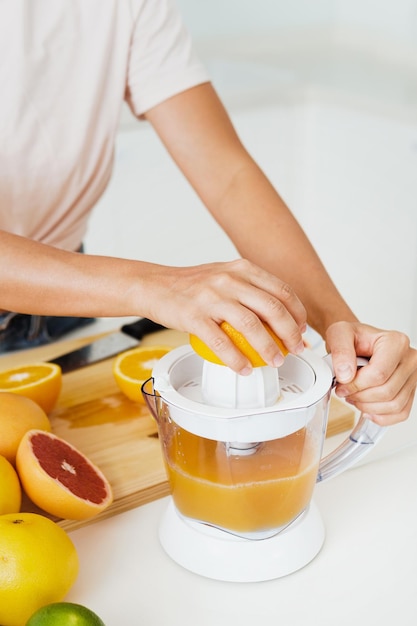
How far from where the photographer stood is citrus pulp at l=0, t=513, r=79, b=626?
2.45ft

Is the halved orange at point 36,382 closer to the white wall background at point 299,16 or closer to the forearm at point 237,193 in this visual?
the forearm at point 237,193

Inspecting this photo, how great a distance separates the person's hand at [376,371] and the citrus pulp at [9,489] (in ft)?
1.20

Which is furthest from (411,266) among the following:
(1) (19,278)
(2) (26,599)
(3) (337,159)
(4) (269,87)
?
(2) (26,599)

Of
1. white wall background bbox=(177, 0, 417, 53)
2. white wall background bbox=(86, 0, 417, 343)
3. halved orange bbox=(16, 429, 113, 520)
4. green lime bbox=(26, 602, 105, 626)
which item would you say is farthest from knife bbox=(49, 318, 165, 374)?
white wall background bbox=(177, 0, 417, 53)

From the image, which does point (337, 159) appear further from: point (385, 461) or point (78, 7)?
point (385, 461)

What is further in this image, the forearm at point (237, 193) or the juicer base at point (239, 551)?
the forearm at point (237, 193)

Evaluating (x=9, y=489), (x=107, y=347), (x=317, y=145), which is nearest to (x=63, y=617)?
(x=9, y=489)

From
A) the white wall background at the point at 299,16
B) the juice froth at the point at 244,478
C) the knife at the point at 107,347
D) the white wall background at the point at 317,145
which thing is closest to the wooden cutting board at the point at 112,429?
the knife at the point at 107,347

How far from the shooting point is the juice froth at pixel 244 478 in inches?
33.4

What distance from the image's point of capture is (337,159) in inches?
111

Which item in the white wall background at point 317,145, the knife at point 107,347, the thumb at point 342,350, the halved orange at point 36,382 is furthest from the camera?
the white wall background at point 317,145

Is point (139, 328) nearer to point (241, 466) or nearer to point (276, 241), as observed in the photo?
point (276, 241)

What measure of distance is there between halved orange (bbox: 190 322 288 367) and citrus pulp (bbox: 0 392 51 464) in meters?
0.25

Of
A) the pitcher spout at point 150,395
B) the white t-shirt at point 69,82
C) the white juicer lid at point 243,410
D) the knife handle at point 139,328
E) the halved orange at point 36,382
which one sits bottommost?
the knife handle at point 139,328
